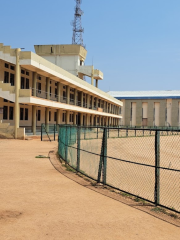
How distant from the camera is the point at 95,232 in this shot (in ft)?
18.9

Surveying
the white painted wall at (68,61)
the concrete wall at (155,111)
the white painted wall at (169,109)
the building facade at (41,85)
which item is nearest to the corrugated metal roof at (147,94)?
the concrete wall at (155,111)

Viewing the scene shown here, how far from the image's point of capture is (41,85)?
1641 inches

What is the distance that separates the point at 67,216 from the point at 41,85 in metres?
36.1

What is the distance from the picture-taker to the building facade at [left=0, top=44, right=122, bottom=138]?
99.6ft

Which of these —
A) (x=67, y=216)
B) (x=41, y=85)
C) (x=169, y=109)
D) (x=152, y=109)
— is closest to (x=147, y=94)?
(x=152, y=109)

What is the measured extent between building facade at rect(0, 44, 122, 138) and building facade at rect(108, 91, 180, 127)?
521 inches

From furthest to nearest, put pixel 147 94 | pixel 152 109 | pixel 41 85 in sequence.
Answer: pixel 147 94 < pixel 152 109 < pixel 41 85

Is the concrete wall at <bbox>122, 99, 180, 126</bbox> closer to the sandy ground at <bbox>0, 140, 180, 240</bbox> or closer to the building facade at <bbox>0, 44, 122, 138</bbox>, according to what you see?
the building facade at <bbox>0, 44, 122, 138</bbox>

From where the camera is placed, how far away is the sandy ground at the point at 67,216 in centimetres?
569

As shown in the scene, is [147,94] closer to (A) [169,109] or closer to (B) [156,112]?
(B) [156,112]

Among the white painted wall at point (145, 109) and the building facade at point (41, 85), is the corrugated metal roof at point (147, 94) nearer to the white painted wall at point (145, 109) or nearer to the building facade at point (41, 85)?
the white painted wall at point (145, 109)

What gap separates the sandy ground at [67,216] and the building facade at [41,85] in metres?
21.3

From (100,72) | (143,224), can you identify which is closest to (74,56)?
(100,72)

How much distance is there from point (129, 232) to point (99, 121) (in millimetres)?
64414
